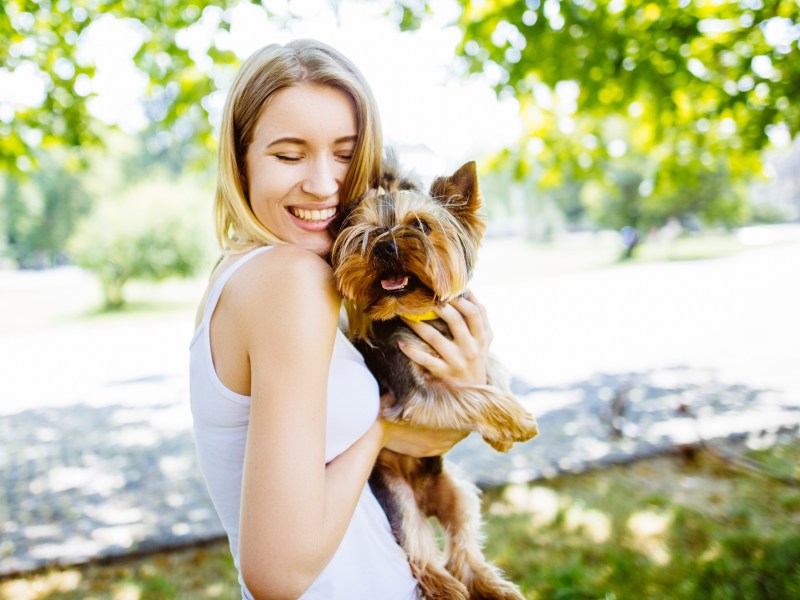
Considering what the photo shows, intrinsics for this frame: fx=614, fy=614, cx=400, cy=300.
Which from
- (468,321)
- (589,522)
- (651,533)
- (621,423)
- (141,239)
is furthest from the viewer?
(141,239)

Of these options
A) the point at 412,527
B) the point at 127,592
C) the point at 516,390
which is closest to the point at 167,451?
the point at 127,592

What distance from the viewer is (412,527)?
262cm

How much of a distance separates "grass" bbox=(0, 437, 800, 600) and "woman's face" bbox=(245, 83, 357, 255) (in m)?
3.79

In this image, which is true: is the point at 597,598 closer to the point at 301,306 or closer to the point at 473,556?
the point at 473,556

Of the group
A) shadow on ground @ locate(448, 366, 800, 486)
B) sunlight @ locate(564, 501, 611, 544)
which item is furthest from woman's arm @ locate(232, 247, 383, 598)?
shadow on ground @ locate(448, 366, 800, 486)

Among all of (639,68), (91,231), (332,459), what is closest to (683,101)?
(639,68)

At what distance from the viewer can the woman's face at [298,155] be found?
197cm

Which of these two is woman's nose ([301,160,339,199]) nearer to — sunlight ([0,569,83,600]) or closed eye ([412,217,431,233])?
closed eye ([412,217,431,233])

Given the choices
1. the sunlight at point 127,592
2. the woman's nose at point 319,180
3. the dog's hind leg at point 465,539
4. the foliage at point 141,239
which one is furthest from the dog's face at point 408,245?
the foliage at point 141,239

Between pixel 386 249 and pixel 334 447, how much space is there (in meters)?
0.82

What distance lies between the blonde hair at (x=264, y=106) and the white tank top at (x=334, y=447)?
371 millimetres

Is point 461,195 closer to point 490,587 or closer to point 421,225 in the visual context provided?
point 421,225

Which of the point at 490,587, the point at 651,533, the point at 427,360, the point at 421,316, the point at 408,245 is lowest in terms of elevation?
the point at 651,533

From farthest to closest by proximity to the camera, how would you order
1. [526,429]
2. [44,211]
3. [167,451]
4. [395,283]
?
[44,211] → [167,451] → [526,429] → [395,283]
